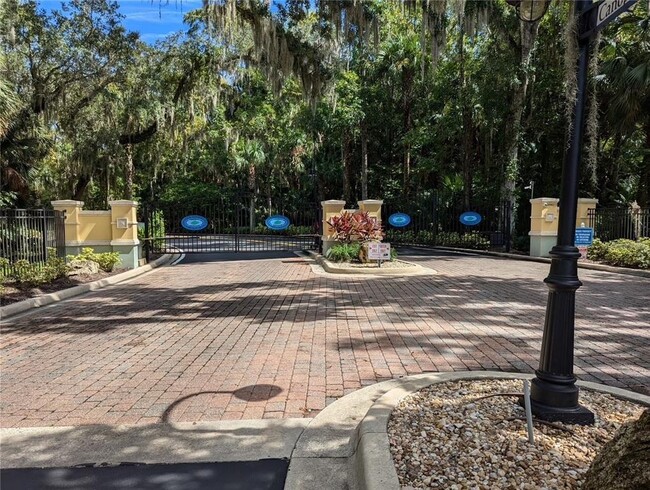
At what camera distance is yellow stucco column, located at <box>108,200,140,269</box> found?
1457cm

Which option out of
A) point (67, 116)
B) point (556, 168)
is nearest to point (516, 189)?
point (556, 168)

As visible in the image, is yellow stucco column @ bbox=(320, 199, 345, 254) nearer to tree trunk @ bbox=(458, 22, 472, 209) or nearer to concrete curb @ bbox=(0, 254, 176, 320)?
concrete curb @ bbox=(0, 254, 176, 320)

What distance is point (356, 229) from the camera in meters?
15.2

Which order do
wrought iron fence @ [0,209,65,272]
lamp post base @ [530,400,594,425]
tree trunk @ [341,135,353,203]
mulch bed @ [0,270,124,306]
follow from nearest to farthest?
lamp post base @ [530,400,594,425]
mulch bed @ [0,270,124,306]
wrought iron fence @ [0,209,65,272]
tree trunk @ [341,135,353,203]

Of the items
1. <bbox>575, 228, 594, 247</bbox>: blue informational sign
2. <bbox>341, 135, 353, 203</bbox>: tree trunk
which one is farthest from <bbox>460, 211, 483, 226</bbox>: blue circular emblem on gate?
<bbox>341, 135, 353, 203</bbox>: tree trunk

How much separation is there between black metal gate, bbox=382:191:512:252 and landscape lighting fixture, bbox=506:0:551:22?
56.6 feet

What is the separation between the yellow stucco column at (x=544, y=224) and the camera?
56.0ft

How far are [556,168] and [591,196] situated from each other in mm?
3471

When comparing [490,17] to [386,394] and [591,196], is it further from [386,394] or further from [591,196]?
[386,394]

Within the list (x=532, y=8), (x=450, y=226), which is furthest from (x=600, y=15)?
(x=450, y=226)

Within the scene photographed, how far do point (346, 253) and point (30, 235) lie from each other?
8.54m

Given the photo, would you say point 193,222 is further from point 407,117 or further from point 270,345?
point 407,117

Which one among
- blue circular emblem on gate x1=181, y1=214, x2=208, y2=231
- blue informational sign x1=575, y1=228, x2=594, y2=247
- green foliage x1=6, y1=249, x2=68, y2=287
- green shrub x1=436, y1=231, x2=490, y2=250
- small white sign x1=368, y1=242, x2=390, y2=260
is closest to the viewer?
green foliage x1=6, y1=249, x2=68, y2=287

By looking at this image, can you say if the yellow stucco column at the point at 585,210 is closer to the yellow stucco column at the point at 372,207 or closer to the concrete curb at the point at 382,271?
the yellow stucco column at the point at 372,207
